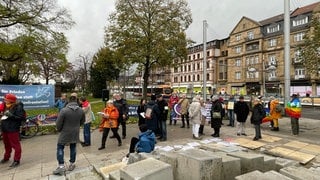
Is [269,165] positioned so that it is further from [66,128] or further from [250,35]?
[250,35]

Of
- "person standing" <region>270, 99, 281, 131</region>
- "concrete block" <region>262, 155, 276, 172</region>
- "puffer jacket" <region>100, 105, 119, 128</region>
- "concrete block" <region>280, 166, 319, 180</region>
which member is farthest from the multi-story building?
"concrete block" <region>280, 166, 319, 180</region>

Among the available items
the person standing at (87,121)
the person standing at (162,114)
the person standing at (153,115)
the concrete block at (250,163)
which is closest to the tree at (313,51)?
the person standing at (162,114)

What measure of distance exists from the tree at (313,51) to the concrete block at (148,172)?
418 inches

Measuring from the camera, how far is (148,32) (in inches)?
992

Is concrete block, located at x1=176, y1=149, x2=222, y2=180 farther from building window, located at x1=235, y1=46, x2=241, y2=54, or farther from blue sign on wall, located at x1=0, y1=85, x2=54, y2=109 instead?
building window, located at x1=235, y1=46, x2=241, y2=54

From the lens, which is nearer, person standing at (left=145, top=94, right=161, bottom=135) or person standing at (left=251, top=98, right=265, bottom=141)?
person standing at (left=145, top=94, right=161, bottom=135)

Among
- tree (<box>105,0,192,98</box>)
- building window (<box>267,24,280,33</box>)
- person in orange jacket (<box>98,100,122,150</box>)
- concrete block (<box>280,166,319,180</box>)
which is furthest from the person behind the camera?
building window (<box>267,24,280,33</box>)

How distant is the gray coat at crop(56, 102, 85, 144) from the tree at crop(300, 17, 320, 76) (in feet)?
35.5

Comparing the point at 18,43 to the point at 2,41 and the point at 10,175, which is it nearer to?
the point at 2,41

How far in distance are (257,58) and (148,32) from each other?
135 feet

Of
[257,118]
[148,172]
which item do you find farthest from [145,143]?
[257,118]

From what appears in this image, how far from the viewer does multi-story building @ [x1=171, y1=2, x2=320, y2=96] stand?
50.7 meters

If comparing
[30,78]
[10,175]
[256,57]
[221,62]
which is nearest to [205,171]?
[10,175]

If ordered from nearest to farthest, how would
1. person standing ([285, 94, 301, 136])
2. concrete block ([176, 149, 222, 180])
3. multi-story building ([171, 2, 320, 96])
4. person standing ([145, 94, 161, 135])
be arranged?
concrete block ([176, 149, 222, 180]), person standing ([145, 94, 161, 135]), person standing ([285, 94, 301, 136]), multi-story building ([171, 2, 320, 96])
